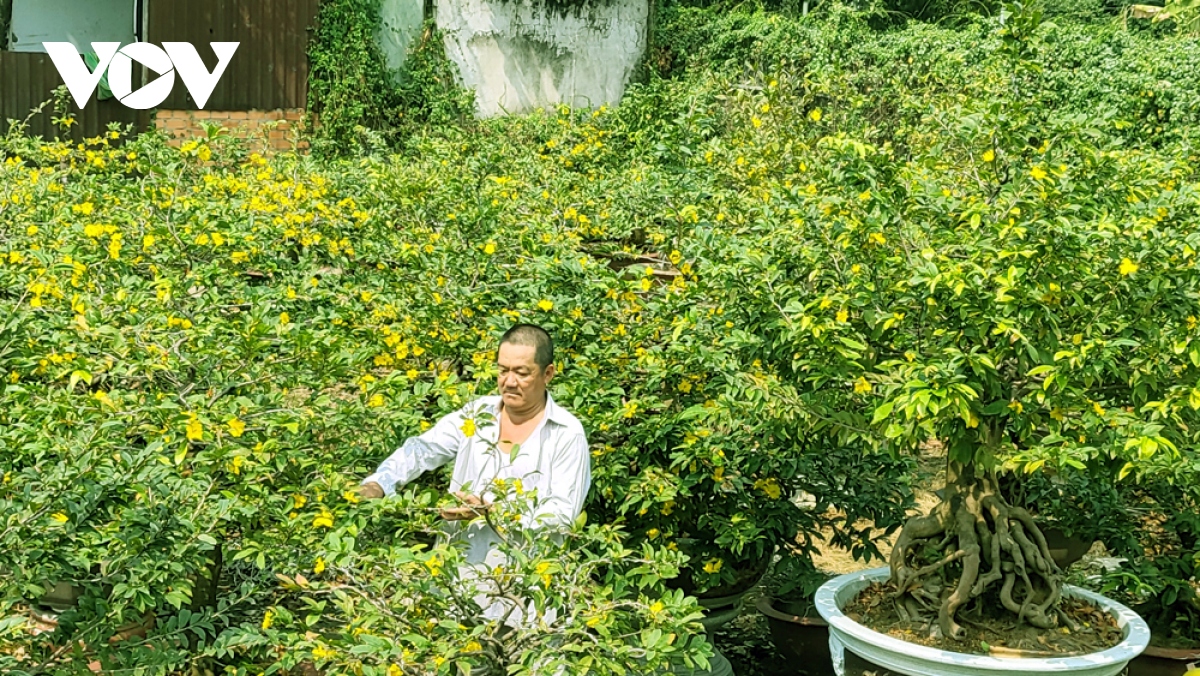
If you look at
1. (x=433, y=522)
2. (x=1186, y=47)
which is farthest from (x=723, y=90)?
(x=433, y=522)

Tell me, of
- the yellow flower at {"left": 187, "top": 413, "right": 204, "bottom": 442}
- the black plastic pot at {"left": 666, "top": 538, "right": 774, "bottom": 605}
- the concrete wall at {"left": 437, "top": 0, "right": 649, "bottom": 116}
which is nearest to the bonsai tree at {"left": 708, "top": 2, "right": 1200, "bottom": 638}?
the black plastic pot at {"left": 666, "top": 538, "right": 774, "bottom": 605}

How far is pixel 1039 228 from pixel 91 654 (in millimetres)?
2610

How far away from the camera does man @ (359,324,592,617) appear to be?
381 cm

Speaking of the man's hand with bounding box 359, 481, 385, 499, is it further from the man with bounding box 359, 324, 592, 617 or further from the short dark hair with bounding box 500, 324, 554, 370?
the short dark hair with bounding box 500, 324, 554, 370

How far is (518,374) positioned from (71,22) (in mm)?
12978

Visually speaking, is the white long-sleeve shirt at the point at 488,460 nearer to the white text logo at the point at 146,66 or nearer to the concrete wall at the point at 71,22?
the white text logo at the point at 146,66

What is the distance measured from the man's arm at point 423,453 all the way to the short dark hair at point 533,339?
219 mm

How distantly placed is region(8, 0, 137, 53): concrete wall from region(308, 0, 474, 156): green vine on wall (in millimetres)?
2848

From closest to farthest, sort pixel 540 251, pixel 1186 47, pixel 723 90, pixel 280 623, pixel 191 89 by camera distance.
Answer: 1. pixel 280 623
2. pixel 540 251
3. pixel 723 90
4. pixel 1186 47
5. pixel 191 89

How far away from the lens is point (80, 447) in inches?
126

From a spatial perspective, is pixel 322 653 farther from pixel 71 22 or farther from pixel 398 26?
pixel 71 22

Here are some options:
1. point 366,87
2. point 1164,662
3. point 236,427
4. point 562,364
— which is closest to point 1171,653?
point 1164,662

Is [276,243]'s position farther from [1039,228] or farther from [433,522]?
[1039,228]

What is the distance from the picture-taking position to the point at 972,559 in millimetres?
4145
